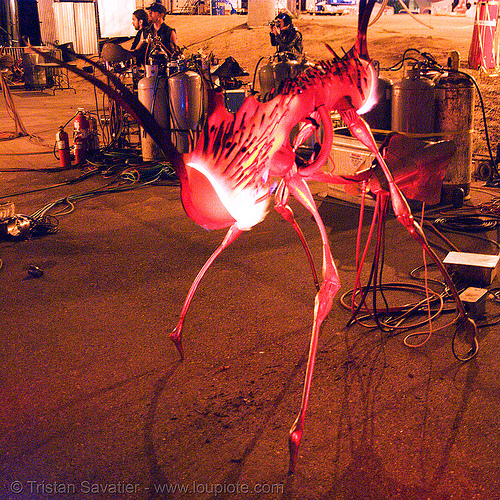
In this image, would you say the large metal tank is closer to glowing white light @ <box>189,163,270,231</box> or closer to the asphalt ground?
the asphalt ground

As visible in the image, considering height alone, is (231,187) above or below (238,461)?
above

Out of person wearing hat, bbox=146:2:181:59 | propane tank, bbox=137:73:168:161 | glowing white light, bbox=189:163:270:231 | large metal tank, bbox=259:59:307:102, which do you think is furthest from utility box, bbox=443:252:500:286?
person wearing hat, bbox=146:2:181:59

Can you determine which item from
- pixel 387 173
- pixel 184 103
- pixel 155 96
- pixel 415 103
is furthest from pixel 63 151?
pixel 387 173

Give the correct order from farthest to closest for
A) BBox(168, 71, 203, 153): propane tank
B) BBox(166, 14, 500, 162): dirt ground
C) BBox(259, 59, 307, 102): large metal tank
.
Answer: BBox(166, 14, 500, 162): dirt ground, BBox(259, 59, 307, 102): large metal tank, BBox(168, 71, 203, 153): propane tank

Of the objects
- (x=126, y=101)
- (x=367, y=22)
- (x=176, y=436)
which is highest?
(x=367, y=22)

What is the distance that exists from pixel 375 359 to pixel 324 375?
13.7 inches

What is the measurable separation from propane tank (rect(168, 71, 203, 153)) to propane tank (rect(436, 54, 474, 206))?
3.46m

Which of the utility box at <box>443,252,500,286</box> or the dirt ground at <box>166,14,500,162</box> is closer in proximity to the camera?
the utility box at <box>443,252,500,286</box>

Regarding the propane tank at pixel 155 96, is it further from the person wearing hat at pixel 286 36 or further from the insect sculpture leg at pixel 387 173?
the insect sculpture leg at pixel 387 173

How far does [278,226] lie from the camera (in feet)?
19.4

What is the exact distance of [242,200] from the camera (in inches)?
91.4

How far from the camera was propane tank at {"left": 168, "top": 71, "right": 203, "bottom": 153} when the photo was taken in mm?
8250

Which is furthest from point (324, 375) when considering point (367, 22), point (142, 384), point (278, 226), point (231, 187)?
point (278, 226)

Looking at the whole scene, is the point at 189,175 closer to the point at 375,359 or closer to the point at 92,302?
the point at 375,359
